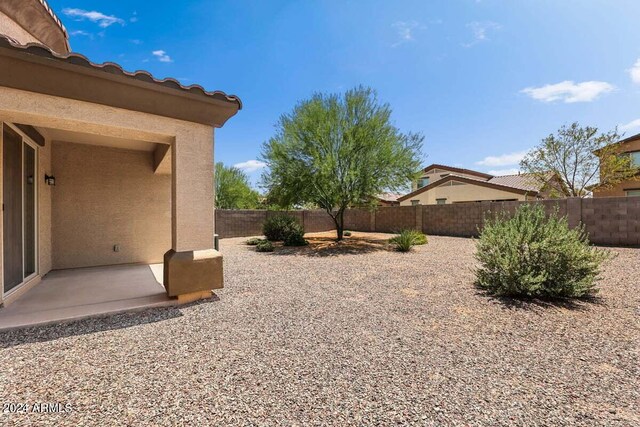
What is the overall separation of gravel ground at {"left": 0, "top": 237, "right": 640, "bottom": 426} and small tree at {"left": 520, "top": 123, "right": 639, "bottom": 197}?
1889 cm

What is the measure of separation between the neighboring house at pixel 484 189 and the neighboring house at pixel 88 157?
16.5 m

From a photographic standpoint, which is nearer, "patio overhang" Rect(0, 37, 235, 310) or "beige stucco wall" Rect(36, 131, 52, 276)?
"patio overhang" Rect(0, 37, 235, 310)

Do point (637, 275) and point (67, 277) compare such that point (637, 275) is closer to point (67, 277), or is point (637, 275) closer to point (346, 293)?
point (346, 293)

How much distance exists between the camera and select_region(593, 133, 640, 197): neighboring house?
20.0 m

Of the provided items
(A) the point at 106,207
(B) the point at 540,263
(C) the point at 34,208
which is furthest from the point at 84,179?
(B) the point at 540,263

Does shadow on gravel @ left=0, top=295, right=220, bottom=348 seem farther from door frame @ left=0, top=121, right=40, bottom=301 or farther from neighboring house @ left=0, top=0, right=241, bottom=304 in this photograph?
door frame @ left=0, top=121, right=40, bottom=301

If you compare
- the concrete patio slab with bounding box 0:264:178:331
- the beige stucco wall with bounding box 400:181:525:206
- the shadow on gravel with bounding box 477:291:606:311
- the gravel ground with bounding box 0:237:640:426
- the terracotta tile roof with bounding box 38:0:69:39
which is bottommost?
the shadow on gravel with bounding box 477:291:606:311

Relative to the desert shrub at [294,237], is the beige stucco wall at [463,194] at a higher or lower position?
higher

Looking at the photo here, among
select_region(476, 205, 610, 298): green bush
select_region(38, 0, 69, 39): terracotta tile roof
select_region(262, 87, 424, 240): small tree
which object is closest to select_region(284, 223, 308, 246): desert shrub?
select_region(262, 87, 424, 240): small tree

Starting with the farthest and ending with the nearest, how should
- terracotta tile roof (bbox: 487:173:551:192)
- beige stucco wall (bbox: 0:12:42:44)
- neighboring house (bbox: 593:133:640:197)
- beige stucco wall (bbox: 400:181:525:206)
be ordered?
beige stucco wall (bbox: 400:181:525:206) < terracotta tile roof (bbox: 487:173:551:192) < neighboring house (bbox: 593:133:640:197) < beige stucco wall (bbox: 0:12:42:44)

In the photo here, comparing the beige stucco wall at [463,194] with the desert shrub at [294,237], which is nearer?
the desert shrub at [294,237]

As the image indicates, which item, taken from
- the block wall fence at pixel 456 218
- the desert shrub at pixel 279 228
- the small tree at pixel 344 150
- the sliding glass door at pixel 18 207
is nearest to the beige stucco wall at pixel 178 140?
the sliding glass door at pixel 18 207

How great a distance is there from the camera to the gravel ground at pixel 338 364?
6.91ft

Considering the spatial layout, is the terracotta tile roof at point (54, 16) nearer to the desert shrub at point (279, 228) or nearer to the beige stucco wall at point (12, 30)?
the beige stucco wall at point (12, 30)
